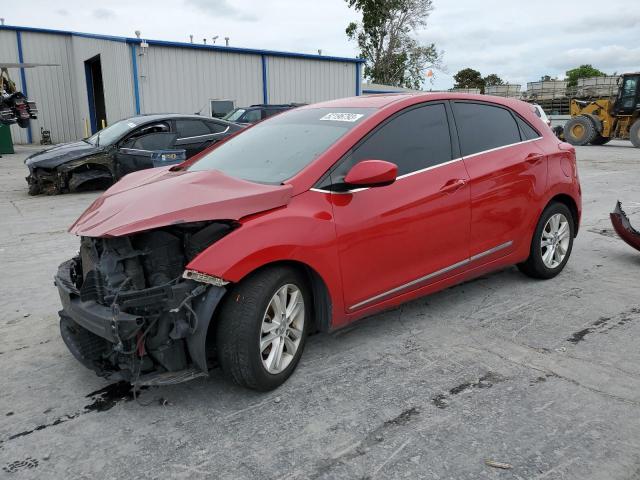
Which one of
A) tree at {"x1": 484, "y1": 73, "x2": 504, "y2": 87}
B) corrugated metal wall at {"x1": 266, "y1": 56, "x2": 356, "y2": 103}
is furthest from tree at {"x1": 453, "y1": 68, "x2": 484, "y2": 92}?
corrugated metal wall at {"x1": 266, "y1": 56, "x2": 356, "y2": 103}

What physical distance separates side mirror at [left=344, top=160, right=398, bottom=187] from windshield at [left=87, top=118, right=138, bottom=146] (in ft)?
26.2

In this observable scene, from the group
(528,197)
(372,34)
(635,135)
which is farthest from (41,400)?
(372,34)

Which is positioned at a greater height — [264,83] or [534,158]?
[264,83]

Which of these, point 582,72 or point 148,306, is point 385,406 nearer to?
point 148,306

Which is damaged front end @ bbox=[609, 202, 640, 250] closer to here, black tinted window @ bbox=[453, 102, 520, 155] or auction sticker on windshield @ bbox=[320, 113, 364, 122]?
black tinted window @ bbox=[453, 102, 520, 155]

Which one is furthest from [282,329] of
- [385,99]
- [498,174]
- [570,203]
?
[570,203]

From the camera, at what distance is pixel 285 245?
2908 millimetres

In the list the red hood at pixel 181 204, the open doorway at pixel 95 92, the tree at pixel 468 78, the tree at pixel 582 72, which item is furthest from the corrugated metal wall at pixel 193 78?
the tree at pixel 582 72

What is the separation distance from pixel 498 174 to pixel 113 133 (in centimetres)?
827

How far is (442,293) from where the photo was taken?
4562mm

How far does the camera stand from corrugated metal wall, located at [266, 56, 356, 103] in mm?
23952

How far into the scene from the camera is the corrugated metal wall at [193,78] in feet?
65.5

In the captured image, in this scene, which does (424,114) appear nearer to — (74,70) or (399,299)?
(399,299)

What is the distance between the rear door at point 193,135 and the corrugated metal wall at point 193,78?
1037 cm
